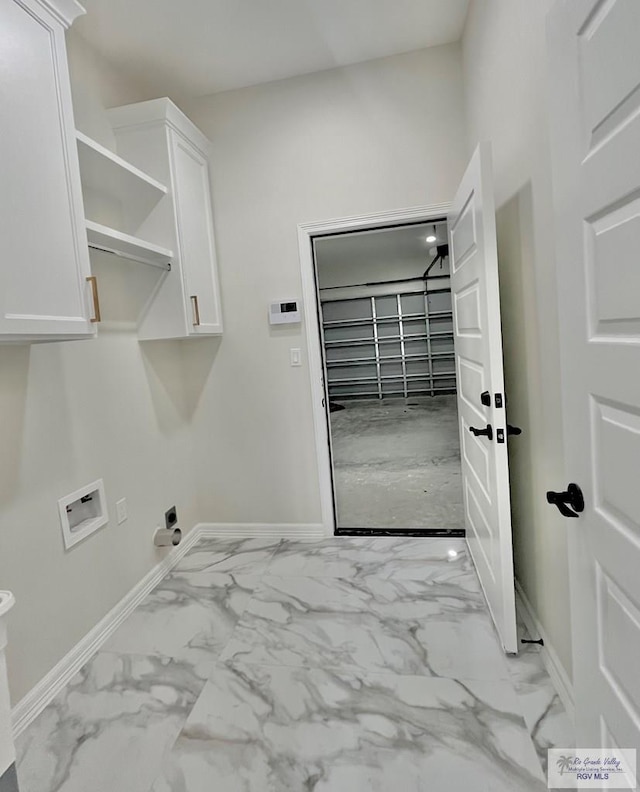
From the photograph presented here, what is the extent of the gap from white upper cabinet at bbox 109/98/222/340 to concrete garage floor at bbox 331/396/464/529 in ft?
6.01

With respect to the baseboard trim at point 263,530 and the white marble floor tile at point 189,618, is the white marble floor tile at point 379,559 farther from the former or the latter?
the white marble floor tile at point 189,618

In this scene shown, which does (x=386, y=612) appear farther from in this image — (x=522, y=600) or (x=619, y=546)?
(x=619, y=546)

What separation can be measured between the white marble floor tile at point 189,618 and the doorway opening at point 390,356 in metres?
1.89

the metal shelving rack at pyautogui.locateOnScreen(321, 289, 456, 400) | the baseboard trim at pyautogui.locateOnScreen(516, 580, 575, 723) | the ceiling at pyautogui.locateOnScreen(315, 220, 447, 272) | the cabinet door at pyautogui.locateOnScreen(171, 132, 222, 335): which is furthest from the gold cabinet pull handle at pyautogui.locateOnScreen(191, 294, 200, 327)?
the metal shelving rack at pyautogui.locateOnScreen(321, 289, 456, 400)

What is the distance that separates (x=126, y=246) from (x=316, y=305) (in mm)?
1200

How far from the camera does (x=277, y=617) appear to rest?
83.7 inches

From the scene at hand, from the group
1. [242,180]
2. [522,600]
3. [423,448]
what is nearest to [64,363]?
[242,180]

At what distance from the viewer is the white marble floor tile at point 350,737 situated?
4.31 ft

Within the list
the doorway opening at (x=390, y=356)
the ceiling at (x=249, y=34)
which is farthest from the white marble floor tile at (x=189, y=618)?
the ceiling at (x=249, y=34)

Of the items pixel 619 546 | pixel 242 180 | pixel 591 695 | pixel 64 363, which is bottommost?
pixel 591 695

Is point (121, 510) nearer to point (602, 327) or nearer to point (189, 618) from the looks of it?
point (189, 618)

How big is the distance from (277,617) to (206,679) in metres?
0.45

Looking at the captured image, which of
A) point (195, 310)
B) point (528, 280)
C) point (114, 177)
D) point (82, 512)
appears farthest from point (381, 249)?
point (82, 512)

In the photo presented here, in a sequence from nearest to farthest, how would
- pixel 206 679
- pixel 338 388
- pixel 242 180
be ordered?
pixel 206 679
pixel 242 180
pixel 338 388
